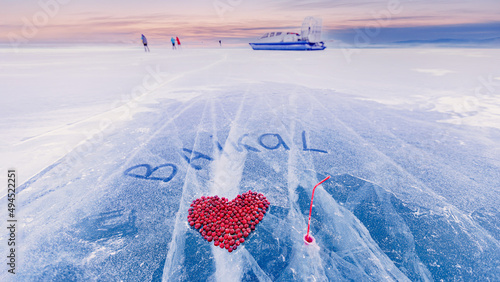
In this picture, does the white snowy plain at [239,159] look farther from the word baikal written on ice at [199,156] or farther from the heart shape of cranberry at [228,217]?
the heart shape of cranberry at [228,217]

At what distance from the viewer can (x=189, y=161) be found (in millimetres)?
4746

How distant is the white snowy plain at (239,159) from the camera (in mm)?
2771

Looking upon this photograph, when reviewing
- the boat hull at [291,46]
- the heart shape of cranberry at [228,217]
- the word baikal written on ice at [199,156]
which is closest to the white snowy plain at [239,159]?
the word baikal written on ice at [199,156]

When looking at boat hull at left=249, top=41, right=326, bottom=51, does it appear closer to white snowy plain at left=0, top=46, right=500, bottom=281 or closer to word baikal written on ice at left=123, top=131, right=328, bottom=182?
white snowy plain at left=0, top=46, right=500, bottom=281

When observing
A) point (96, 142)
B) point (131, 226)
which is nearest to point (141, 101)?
point (96, 142)

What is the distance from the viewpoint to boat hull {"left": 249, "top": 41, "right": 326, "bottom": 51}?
1383 inches

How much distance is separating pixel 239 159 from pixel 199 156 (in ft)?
3.06

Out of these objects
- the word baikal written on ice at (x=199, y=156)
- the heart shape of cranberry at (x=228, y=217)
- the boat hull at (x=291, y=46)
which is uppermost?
the boat hull at (x=291, y=46)

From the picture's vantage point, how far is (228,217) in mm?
3256

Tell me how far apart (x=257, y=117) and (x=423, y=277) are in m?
5.46

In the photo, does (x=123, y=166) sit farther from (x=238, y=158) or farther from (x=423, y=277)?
(x=423, y=277)

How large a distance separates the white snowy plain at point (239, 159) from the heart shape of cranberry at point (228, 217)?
0.60ft

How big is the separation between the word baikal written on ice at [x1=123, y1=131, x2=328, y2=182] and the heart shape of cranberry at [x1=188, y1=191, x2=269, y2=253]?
114 cm

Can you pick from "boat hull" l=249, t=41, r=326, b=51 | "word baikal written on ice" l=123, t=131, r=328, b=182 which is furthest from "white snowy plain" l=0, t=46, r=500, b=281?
"boat hull" l=249, t=41, r=326, b=51
